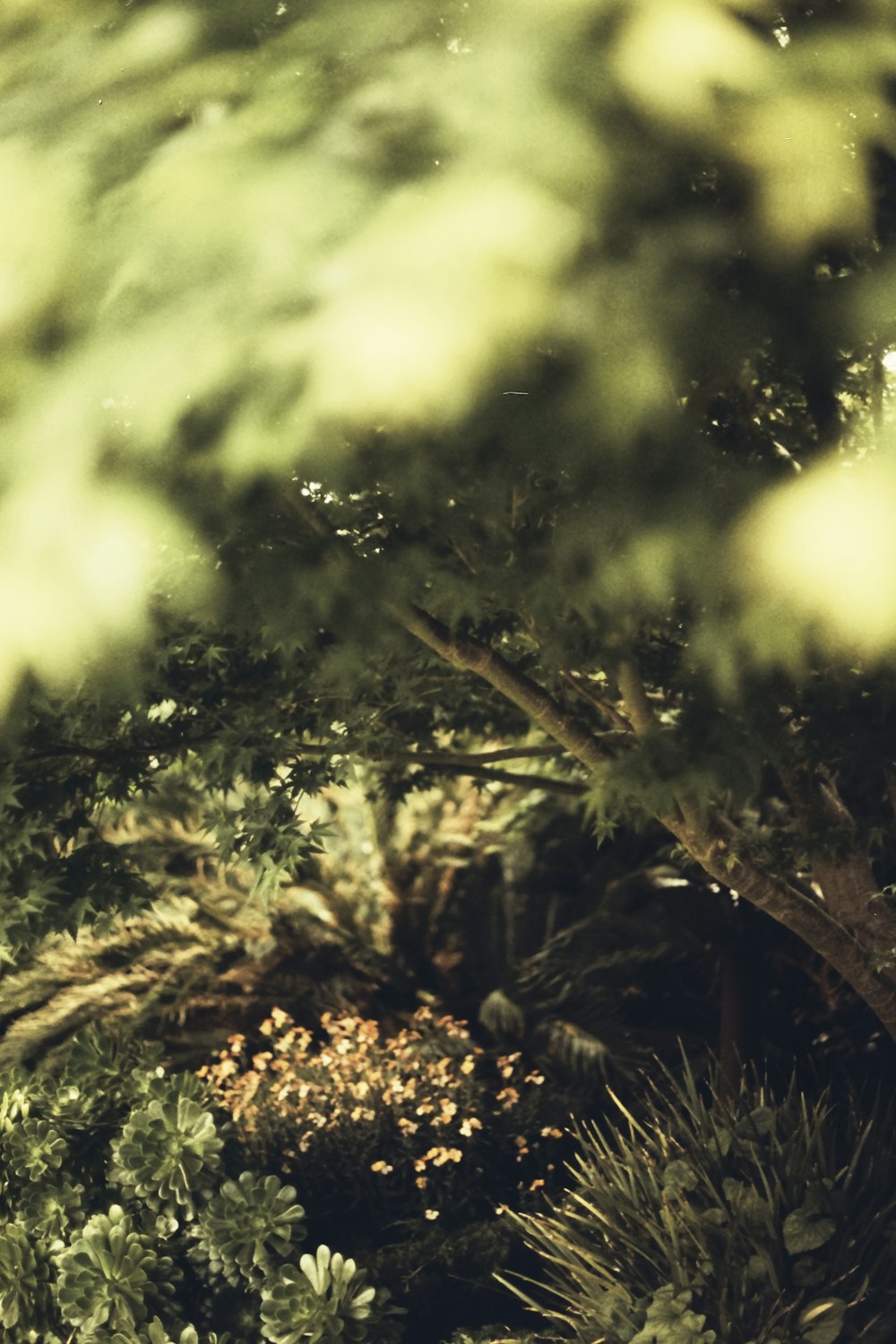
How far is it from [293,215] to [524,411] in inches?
14.1

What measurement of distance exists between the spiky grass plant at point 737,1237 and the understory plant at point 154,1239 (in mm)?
803

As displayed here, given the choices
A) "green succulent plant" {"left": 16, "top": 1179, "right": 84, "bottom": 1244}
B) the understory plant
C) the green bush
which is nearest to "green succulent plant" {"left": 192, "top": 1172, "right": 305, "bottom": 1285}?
the understory plant

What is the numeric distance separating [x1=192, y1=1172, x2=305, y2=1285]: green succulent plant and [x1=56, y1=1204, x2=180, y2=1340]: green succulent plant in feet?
0.59

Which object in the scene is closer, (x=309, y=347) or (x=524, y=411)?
(x=309, y=347)

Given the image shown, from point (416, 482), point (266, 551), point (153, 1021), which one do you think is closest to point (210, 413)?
point (416, 482)

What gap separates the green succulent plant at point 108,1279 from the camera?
4.72 m

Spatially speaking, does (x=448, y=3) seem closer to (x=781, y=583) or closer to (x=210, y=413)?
(x=210, y=413)

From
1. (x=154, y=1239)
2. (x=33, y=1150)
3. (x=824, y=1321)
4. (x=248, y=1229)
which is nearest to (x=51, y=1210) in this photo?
(x=33, y=1150)

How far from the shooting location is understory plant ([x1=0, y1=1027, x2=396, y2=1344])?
4.70m

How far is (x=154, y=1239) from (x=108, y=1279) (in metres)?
0.27

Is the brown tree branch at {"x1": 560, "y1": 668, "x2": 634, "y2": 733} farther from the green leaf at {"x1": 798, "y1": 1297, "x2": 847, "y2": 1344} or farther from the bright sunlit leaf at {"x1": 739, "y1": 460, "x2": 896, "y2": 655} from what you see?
the bright sunlit leaf at {"x1": 739, "y1": 460, "x2": 896, "y2": 655}

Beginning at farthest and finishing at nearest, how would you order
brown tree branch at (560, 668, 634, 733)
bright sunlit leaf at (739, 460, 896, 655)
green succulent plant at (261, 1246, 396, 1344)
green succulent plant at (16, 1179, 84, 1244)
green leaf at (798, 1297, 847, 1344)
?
green succulent plant at (16, 1179, 84, 1244) < green succulent plant at (261, 1246, 396, 1344) < brown tree branch at (560, 668, 634, 733) < green leaf at (798, 1297, 847, 1344) < bright sunlit leaf at (739, 460, 896, 655)

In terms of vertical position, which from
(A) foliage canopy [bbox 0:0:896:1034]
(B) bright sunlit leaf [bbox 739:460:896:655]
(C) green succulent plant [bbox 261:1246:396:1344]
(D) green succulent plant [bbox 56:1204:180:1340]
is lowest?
(C) green succulent plant [bbox 261:1246:396:1344]

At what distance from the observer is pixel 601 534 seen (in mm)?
1914
